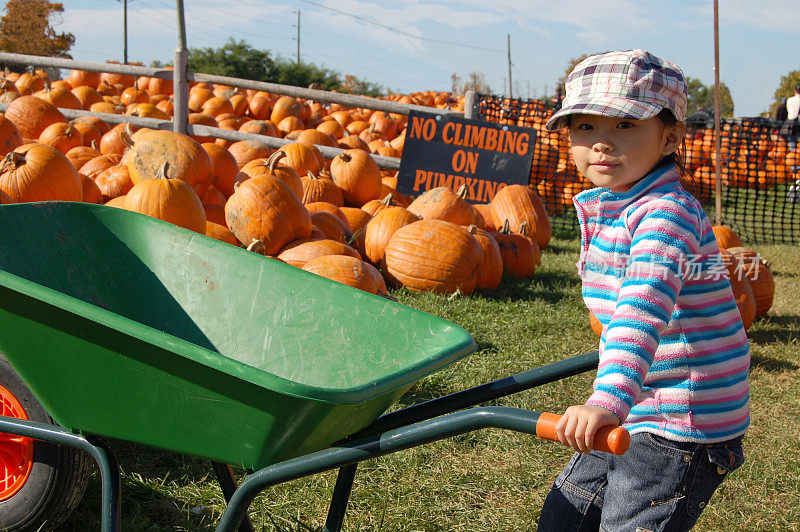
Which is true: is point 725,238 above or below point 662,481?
above

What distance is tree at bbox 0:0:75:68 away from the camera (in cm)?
2308

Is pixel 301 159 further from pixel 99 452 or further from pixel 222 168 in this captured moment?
pixel 99 452

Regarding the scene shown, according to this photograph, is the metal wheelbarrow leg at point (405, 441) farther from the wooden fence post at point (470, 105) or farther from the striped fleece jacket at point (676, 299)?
the wooden fence post at point (470, 105)

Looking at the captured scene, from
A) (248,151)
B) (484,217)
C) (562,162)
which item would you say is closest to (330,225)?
(484,217)

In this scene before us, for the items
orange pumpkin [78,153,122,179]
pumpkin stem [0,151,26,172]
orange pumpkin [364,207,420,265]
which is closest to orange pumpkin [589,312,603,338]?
orange pumpkin [364,207,420,265]

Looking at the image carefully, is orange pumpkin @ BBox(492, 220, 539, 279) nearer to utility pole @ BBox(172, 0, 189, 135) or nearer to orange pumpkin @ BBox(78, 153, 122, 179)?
orange pumpkin @ BBox(78, 153, 122, 179)

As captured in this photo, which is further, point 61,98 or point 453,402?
point 61,98

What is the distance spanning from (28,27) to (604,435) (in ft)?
89.0

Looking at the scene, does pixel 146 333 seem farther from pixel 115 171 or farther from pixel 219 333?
pixel 115 171

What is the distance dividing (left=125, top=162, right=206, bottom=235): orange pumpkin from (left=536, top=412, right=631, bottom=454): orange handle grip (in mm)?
3394

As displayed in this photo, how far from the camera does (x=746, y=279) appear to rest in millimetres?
4641

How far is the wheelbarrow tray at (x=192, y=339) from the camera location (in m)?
1.48

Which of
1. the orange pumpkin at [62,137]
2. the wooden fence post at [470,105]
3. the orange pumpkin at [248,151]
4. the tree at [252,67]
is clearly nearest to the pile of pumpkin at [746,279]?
the wooden fence post at [470,105]

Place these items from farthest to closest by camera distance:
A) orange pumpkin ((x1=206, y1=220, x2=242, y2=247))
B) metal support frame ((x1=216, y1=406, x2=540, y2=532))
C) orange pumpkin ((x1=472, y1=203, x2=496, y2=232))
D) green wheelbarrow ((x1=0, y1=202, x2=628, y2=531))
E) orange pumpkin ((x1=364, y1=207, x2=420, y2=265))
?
orange pumpkin ((x1=472, y1=203, x2=496, y2=232)) < orange pumpkin ((x1=364, y1=207, x2=420, y2=265)) < orange pumpkin ((x1=206, y1=220, x2=242, y2=247)) < green wheelbarrow ((x1=0, y1=202, x2=628, y2=531)) < metal support frame ((x1=216, y1=406, x2=540, y2=532))
